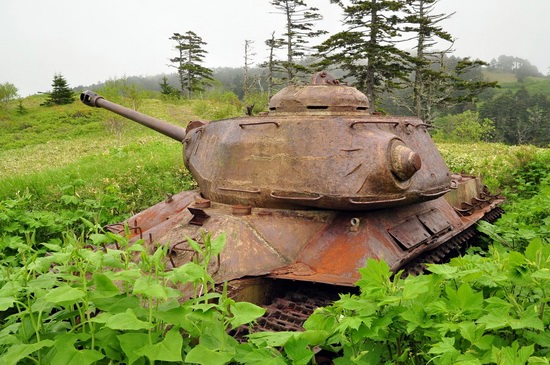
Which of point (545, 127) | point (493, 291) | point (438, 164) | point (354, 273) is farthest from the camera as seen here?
point (545, 127)

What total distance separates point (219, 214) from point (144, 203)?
562cm

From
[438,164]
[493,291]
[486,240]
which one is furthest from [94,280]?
[486,240]

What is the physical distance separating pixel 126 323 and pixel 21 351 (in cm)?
53

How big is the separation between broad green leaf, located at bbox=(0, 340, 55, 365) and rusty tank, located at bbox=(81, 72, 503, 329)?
1951 mm

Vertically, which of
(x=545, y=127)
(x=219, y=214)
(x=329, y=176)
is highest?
(x=329, y=176)

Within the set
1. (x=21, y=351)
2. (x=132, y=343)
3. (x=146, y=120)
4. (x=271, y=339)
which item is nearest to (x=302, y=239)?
(x=271, y=339)

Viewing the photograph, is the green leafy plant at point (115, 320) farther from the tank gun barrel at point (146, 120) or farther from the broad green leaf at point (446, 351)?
the tank gun barrel at point (146, 120)

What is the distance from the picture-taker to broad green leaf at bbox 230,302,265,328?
230 cm

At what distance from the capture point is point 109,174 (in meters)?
10.8

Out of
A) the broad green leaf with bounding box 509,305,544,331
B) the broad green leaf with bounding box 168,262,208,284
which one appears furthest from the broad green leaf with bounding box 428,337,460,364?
the broad green leaf with bounding box 168,262,208,284

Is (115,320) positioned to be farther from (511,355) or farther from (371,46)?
(371,46)

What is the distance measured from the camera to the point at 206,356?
7.10 feet

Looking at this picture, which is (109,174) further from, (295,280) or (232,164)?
(295,280)

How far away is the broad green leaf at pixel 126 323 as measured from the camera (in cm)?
208
